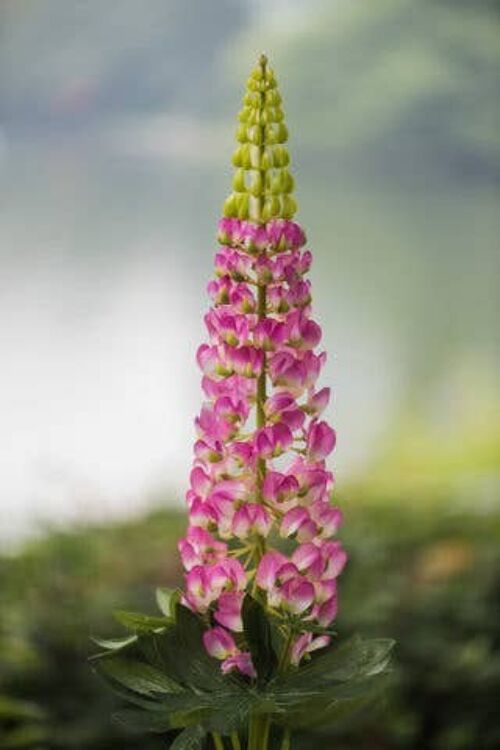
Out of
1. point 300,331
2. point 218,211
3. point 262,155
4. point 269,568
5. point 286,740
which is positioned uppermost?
point 218,211

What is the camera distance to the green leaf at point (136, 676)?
80cm

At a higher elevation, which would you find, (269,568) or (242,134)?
(242,134)

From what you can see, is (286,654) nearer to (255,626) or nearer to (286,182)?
(255,626)

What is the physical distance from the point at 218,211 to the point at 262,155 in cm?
343

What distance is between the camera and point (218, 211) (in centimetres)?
424

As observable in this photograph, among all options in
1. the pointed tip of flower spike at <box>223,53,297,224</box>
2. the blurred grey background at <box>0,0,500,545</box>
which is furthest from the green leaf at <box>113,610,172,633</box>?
the blurred grey background at <box>0,0,500,545</box>

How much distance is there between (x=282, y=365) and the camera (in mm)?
815

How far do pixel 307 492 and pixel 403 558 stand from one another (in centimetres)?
200

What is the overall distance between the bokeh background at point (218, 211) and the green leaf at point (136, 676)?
283 cm

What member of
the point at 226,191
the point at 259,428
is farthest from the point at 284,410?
the point at 226,191

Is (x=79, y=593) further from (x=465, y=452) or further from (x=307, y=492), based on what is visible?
(x=465, y=452)

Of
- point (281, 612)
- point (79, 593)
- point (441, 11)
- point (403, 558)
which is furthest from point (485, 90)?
point (281, 612)

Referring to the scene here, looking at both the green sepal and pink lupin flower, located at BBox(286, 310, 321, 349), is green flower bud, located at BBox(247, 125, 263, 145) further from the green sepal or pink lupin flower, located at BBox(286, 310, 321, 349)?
the green sepal

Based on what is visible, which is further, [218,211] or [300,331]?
[218,211]
